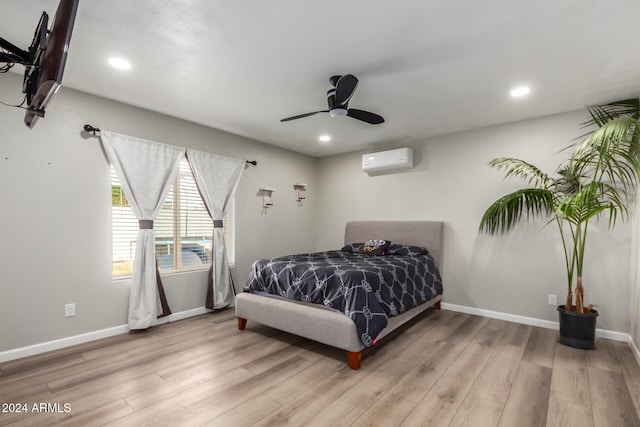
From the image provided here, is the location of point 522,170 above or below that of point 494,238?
above

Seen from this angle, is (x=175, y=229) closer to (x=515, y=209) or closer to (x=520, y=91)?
(x=520, y=91)

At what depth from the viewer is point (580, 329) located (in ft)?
9.91

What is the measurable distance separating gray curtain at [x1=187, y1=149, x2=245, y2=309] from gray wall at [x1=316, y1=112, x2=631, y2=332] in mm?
2314

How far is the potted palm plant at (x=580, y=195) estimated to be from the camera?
9.02ft

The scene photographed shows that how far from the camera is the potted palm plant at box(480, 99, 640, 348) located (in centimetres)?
275

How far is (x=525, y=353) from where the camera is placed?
2.95 meters

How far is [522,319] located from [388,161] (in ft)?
9.05

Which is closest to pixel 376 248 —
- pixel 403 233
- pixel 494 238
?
pixel 403 233

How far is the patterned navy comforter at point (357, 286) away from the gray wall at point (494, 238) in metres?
0.86

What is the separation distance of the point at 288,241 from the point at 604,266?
13.8 feet

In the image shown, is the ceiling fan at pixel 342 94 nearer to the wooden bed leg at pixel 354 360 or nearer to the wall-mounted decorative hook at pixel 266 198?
the wooden bed leg at pixel 354 360

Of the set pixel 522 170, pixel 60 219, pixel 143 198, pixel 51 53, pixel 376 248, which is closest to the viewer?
pixel 51 53

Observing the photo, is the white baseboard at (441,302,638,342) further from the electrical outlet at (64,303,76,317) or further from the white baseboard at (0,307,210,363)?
the electrical outlet at (64,303,76,317)

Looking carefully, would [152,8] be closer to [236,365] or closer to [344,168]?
[236,365]
